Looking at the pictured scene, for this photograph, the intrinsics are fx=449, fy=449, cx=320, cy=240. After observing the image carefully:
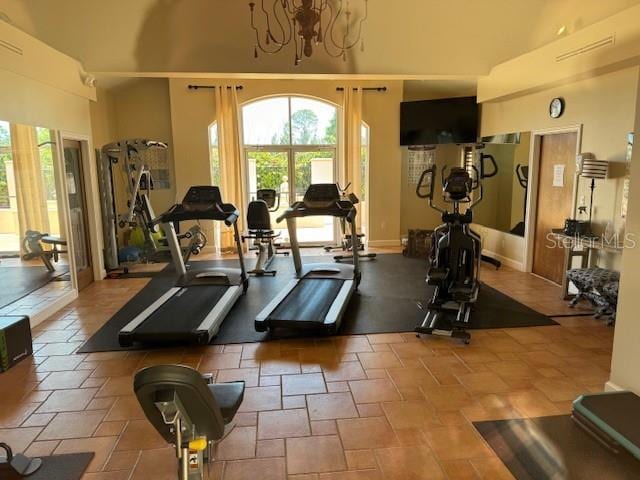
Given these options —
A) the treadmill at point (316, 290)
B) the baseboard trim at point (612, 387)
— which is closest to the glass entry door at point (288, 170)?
the treadmill at point (316, 290)

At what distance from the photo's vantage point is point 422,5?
5.69 metres

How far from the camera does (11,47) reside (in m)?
4.19

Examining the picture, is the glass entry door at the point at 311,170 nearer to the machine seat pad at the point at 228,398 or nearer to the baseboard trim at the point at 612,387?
the baseboard trim at the point at 612,387

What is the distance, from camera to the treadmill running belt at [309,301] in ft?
13.8

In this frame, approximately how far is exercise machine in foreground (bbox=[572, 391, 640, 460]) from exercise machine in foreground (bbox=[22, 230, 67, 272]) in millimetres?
5129

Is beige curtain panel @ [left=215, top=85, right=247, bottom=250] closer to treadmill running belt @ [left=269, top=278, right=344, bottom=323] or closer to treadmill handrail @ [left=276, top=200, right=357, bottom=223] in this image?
treadmill handrail @ [left=276, top=200, right=357, bottom=223]

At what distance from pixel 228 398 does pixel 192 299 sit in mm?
3045

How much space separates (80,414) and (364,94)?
685 cm

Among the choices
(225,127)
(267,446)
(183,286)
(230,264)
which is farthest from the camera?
(225,127)

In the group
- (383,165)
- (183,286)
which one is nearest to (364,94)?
(383,165)

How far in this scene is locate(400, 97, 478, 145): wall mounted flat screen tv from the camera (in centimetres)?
764

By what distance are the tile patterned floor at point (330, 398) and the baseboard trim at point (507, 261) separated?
206 cm

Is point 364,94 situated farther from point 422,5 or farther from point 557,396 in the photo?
point 557,396

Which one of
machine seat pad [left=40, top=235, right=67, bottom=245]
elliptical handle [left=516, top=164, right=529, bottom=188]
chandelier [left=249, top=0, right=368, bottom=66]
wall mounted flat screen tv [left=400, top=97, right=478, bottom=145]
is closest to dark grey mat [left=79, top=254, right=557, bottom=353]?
machine seat pad [left=40, top=235, right=67, bottom=245]
